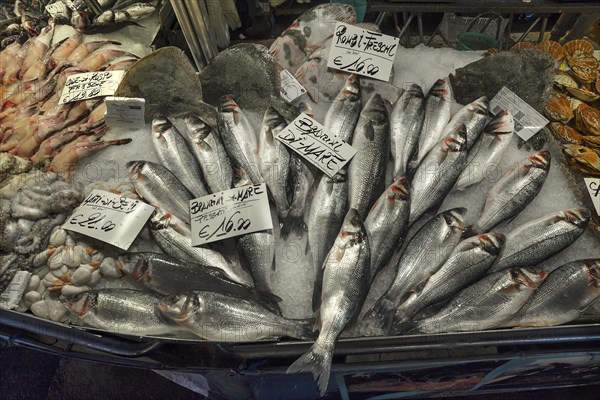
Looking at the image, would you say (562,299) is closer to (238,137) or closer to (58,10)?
(238,137)

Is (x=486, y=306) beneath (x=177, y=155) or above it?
beneath

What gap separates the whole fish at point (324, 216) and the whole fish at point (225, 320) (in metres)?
0.20

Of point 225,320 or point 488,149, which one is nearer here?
point 225,320

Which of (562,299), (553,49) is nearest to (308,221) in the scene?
(562,299)

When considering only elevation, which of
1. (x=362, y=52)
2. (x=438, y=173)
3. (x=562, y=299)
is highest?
(x=362, y=52)

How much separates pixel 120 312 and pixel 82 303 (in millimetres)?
155

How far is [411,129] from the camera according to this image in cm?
212

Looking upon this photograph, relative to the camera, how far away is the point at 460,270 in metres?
1.67

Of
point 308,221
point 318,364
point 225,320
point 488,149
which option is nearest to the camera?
point 318,364

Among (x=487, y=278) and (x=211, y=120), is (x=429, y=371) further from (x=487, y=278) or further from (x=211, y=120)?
(x=211, y=120)

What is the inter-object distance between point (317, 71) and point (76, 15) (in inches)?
72.9

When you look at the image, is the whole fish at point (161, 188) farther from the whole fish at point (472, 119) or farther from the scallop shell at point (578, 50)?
the scallop shell at point (578, 50)

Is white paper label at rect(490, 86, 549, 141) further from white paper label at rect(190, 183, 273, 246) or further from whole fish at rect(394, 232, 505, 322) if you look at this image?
white paper label at rect(190, 183, 273, 246)

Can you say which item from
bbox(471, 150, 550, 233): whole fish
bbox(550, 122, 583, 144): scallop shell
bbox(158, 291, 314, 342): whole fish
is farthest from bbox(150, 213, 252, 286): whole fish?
bbox(550, 122, 583, 144): scallop shell
